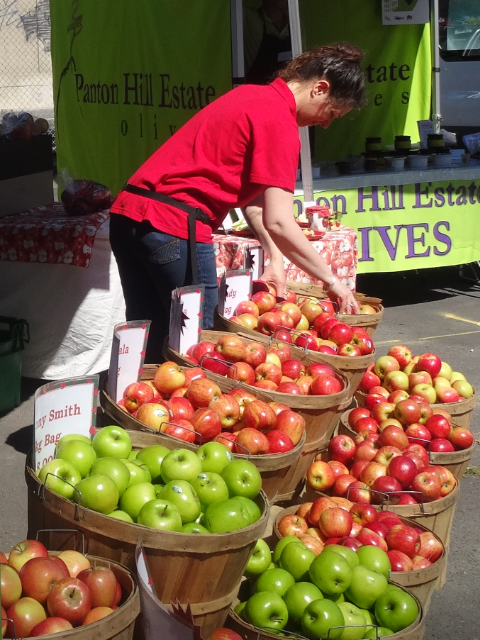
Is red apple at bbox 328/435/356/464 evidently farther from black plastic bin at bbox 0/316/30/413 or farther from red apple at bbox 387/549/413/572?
black plastic bin at bbox 0/316/30/413

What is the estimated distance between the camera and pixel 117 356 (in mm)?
2781

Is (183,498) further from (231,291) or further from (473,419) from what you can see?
(473,419)

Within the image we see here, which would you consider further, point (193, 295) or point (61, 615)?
point (193, 295)

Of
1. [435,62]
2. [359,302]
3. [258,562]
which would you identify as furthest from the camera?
[435,62]

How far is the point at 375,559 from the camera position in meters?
2.29

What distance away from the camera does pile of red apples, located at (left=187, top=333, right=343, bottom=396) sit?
3.08 m

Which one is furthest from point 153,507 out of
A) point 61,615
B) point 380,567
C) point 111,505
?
point 380,567

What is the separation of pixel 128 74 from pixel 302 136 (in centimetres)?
214

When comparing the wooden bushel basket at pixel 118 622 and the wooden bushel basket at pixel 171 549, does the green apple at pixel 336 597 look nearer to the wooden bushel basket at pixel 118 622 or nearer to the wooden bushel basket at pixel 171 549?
the wooden bushel basket at pixel 171 549

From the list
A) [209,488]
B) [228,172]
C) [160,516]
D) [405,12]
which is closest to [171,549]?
[160,516]

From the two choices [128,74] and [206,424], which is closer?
[206,424]

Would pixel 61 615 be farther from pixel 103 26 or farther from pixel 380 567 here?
pixel 103 26

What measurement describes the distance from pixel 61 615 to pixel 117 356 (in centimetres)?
120

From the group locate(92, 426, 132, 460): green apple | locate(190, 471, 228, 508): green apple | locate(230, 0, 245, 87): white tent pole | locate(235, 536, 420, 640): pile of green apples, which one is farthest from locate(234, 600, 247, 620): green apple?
locate(230, 0, 245, 87): white tent pole
